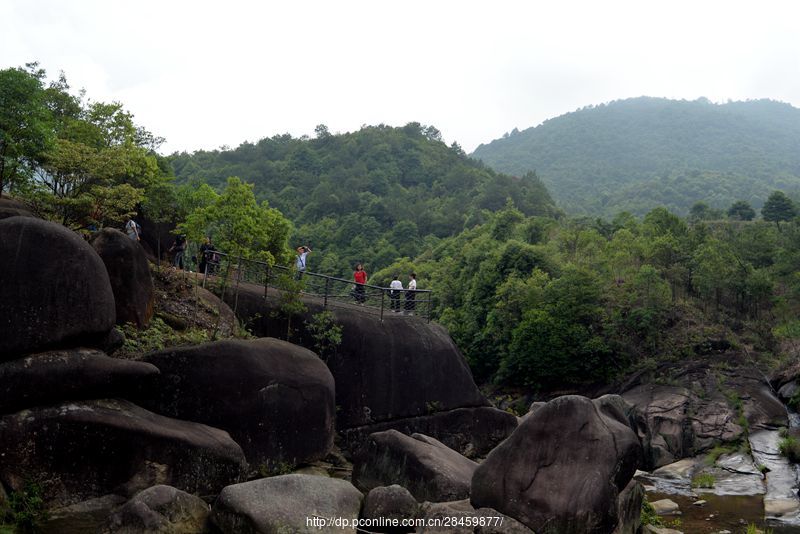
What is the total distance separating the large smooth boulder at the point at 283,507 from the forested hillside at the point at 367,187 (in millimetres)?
45574

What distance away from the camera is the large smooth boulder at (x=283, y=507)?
40.2 feet

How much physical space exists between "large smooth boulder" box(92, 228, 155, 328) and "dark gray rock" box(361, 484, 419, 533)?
6.94 metres

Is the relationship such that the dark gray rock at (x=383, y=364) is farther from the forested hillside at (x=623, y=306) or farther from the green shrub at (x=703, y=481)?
the forested hillside at (x=623, y=306)

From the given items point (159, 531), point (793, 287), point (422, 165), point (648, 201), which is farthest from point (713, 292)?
point (648, 201)

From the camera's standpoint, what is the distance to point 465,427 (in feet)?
77.2

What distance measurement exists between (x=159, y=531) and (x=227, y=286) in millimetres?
9409

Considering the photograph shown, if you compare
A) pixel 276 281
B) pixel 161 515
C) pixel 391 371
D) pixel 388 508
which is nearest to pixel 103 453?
pixel 161 515

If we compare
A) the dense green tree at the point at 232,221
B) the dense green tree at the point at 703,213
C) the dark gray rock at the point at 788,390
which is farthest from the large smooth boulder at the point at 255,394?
the dense green tree at the point at 703,213

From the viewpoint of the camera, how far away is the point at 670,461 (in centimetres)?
2916

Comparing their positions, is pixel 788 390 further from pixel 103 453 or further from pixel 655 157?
pixel 655 157

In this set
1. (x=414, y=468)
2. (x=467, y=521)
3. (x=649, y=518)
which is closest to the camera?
(x=467, y=521)

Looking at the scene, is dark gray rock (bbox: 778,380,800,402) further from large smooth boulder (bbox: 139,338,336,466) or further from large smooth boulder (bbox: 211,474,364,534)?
large smooth boulder (bbox: 211,474,364,534)

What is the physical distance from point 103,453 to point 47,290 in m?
3.28

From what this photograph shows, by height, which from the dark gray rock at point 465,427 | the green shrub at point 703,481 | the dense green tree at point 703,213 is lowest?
the green shrub at point 703,481
